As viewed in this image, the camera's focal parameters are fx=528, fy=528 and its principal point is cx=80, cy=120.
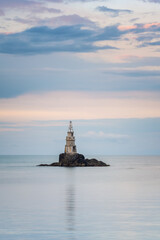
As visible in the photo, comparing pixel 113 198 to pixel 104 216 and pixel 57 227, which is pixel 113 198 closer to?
pixel 104 216

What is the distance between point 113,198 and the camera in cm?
6122

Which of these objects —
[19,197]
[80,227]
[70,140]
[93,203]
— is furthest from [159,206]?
[70,140]

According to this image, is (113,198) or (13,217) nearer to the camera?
(13,217)

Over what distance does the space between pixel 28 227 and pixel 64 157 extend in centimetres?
12851

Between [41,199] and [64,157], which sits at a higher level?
[64,157]

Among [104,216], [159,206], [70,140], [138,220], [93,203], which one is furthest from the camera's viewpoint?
[70,140]

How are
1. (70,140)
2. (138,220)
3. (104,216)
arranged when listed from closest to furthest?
(138,220)
(104,216)
(70,140)

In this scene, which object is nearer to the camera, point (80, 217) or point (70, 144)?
point (80, 217)

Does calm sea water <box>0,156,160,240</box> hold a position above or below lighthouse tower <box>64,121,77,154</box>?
below

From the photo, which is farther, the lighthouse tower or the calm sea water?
the lighthouse tower

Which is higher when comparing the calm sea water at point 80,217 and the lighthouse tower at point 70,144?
the lighthouse tower at point 70,144

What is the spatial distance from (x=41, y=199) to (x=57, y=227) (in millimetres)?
21454

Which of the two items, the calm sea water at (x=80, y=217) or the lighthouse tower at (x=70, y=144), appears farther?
the lighthouse tower at (x=70, y=144)

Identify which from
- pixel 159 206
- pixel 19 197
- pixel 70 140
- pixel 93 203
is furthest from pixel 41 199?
pixel 70 140
